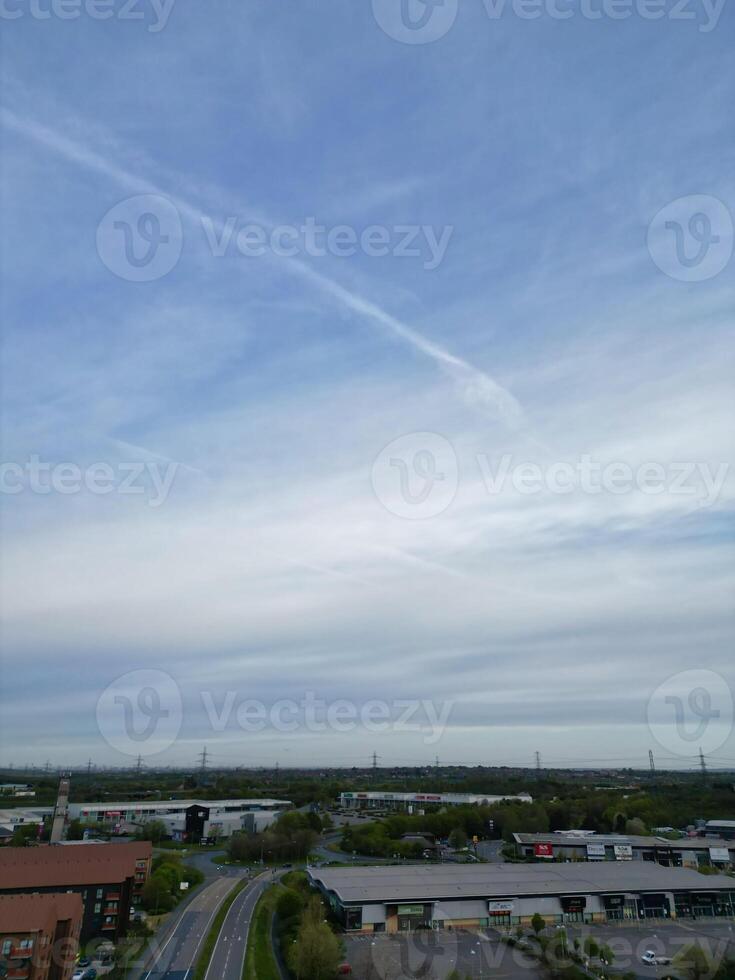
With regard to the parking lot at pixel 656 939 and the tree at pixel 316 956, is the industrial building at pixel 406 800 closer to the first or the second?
the parking lot at pixel 656 939

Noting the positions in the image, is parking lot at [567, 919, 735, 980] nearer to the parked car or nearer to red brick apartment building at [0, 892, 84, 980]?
the parked car

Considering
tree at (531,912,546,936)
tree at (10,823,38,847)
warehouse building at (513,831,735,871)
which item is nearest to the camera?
tree at (531,912,546,936)

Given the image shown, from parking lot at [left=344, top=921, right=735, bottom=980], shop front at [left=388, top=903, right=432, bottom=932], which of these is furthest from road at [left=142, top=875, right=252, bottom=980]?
shop front at [left=388, top=903, right=432, bottom=932]

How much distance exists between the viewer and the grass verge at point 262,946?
26250 millimetres

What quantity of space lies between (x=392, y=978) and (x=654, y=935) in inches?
623

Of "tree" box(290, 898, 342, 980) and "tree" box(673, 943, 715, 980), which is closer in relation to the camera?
"tree" box(290, 898, 342, 980)

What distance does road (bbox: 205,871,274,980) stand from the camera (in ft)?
85.0

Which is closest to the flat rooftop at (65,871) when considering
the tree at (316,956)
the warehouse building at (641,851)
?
the tree at (316,956)

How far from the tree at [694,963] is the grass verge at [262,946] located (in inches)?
617

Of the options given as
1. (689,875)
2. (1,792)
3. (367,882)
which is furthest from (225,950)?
(1,792)

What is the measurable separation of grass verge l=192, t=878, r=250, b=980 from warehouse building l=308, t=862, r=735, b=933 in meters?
4.85

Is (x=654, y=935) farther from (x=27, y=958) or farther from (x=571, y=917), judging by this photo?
(x=27, y=958)

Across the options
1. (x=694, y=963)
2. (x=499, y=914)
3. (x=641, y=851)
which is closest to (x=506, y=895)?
(x=499, y=914)

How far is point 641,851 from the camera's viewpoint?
5209cm
